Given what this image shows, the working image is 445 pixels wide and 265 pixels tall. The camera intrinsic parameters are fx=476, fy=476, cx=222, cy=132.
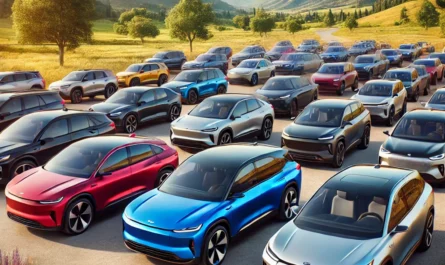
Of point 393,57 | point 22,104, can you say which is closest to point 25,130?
point 22,104

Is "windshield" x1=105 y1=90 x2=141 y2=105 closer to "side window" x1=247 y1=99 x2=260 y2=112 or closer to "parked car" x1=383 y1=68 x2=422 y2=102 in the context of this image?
"side window" x1=247 y1=99 x2=260 y2=112

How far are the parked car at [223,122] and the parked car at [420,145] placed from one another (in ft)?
14.8

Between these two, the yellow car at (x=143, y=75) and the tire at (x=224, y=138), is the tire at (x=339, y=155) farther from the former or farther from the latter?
the yellow car at (x=143, y=75)

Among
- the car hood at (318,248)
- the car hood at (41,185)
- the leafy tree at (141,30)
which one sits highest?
the leafy tree at (141,30)

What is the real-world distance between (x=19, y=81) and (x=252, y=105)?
49.0 ft

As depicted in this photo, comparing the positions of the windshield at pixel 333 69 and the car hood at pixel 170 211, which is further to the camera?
the windshield at pixel 333 69

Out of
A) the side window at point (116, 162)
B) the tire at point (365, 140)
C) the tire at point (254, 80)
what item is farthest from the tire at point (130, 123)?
the tire at point (254, 80)

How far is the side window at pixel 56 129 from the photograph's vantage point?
1223 cm

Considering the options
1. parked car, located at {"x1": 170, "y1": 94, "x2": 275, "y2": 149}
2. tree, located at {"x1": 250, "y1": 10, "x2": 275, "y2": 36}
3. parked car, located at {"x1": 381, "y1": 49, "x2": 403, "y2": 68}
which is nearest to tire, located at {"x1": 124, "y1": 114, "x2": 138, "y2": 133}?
parked car, located at {"x1": 170, "y1": 94, "x2": 275, "y2": 149}

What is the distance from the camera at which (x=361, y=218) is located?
21.6 ft

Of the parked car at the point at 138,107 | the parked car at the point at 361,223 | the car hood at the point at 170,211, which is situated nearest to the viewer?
the parked car at the point at 361,223

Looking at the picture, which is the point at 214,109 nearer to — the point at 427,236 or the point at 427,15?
the point at 427,236

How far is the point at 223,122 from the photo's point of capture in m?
14.1

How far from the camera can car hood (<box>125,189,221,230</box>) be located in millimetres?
7141
